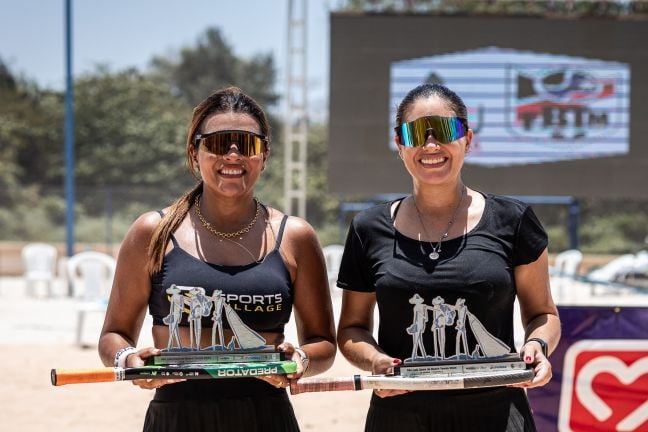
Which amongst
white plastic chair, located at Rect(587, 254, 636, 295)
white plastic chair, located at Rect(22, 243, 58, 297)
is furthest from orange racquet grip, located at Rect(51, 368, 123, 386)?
white plastic chair, located at Rect(587, 254, 636, 295)

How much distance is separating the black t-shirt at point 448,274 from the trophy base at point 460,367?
0.07 metres

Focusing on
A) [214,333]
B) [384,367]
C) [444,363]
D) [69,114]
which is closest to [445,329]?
[444,363]

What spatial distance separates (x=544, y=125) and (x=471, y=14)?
2375 mm

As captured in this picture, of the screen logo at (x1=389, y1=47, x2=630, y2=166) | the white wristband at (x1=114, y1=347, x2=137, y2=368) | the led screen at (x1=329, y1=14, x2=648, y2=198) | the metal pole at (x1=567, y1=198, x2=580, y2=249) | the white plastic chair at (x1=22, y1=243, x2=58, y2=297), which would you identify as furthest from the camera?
the metal pole at (x1=567, y1=198, x2=580, y2=249)

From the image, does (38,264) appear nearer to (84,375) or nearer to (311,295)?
(311,295)

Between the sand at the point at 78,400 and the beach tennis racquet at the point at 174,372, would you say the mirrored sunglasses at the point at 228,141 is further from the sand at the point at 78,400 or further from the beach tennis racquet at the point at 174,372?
the sand at the point at 78,400

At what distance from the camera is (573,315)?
4.31 meters

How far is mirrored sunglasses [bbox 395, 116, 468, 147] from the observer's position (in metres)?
2.83

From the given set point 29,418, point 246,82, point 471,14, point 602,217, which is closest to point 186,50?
point 246,82

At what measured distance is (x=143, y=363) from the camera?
2609 millimetres

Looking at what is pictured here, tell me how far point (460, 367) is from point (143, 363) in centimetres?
91

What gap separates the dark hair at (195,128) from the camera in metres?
2.83

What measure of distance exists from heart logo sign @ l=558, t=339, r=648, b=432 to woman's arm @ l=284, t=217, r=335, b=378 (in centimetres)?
175

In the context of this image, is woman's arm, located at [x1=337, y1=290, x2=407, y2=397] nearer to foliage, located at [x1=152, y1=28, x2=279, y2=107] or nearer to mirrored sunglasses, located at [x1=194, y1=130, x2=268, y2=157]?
mirrored sunglasses, located at [x1=194, y1=130, x2=268, y2=157]
